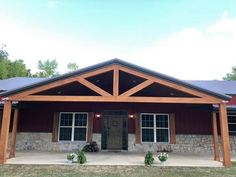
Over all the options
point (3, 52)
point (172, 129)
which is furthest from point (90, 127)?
point (3, 52)

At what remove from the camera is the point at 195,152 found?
11375mm

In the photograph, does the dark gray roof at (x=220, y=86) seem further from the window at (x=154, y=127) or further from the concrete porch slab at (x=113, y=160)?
the concrete porch slab at (x=113, y=160)

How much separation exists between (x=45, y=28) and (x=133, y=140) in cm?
1415

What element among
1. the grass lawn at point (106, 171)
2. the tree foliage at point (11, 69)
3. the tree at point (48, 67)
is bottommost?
the grass lawn at point (106, 171)

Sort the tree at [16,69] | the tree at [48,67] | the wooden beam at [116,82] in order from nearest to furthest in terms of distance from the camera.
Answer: the wooden beam at [116,82]
the tree at [16,69]
the tree at [48,67]

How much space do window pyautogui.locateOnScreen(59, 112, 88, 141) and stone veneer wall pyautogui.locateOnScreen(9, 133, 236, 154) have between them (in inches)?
13.1

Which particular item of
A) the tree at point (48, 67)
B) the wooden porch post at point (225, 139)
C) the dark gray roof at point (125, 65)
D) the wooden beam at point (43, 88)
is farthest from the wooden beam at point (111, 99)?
the tree at point (48, 67)

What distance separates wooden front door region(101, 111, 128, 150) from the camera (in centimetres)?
1154

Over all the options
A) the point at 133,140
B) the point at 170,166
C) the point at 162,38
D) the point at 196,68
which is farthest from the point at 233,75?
the point at 170,166

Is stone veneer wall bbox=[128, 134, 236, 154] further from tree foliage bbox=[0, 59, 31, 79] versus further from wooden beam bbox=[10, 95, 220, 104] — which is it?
tree foliage bbox=[0, 59, 31, 79]

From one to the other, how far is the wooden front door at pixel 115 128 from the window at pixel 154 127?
1023 millimetres

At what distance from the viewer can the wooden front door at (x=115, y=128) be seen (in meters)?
11.5

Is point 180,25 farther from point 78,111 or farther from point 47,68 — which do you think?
point 47,68

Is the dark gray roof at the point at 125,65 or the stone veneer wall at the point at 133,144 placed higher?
the dark gray roof at the point at 125,65
